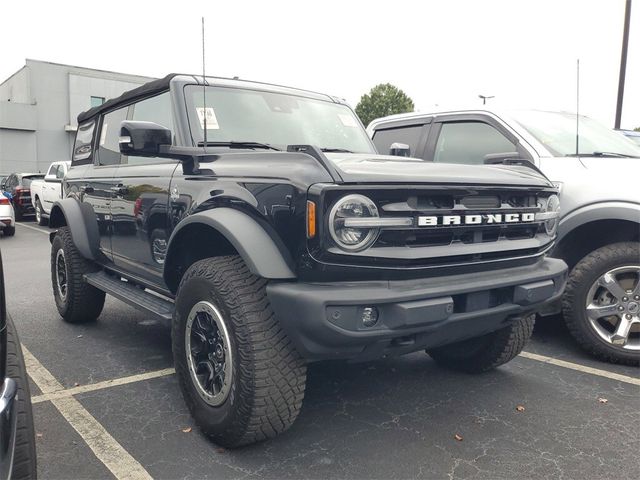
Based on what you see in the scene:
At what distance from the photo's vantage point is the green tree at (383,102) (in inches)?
1770

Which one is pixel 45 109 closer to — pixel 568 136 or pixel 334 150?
pixel 334 150

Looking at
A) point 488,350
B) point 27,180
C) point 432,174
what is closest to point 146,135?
point 432,174

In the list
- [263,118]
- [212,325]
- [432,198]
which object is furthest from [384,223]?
[263,118]

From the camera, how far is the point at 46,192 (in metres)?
15.0

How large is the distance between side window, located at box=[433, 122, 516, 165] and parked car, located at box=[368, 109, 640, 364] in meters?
0.01

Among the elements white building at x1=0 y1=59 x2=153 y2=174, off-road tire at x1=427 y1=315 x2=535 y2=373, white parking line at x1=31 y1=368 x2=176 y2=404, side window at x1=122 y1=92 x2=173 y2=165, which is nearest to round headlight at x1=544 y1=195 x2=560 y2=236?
off-road tire at x1=427 y1=315 x2=535 y2=373

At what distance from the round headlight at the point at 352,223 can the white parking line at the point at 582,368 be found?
96.3 inches

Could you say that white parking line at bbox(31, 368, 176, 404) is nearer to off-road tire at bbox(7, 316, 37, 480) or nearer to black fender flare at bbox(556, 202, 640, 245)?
off-road tire at bbox(7, 316, 37, 480)

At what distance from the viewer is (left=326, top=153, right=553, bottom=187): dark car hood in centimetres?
243

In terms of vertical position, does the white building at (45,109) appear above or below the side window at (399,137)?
above

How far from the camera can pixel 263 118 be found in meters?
3.65

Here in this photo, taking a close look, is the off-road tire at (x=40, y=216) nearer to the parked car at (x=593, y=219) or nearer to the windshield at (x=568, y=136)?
the parked car at (x=593, y=219)

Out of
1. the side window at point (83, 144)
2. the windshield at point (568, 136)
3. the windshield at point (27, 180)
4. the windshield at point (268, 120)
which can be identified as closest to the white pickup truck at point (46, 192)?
the windshield at point (27, 180)

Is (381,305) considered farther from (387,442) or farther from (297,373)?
(387,442)
